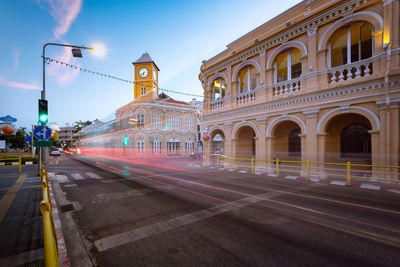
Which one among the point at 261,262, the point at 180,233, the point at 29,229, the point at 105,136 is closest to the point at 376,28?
the point at 261,262

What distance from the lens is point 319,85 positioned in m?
10.3

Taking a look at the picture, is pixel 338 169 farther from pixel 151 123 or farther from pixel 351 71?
pixel 151 123

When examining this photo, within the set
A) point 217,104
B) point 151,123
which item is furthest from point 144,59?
point 217,104

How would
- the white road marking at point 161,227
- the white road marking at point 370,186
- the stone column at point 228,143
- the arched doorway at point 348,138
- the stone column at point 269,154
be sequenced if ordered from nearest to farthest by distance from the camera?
the white road marking at point 161,227 → the white road marking at point 370,186 → the arched doorway at point 348,138 → the stone column at point 269,154 → the stone column at point 228,143

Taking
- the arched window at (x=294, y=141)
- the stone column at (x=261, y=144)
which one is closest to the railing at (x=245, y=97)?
the stone column at (x=261, y=144)

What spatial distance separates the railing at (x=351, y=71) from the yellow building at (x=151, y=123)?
25.5 metres

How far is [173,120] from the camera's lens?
35.9 metres

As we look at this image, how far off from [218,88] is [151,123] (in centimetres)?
1842

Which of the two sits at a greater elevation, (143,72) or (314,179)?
(143,72)

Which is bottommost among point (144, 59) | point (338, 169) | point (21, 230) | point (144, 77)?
point (21, 230)

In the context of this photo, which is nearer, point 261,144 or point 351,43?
point 351,43

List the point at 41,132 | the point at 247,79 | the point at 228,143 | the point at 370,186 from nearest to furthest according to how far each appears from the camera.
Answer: the point at 370,186, the point at 41,132, the point at 247,79, the point at 228,143

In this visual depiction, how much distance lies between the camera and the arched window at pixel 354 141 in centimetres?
1035

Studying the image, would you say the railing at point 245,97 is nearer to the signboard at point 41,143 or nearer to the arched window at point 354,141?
the arched window at point 354,141
